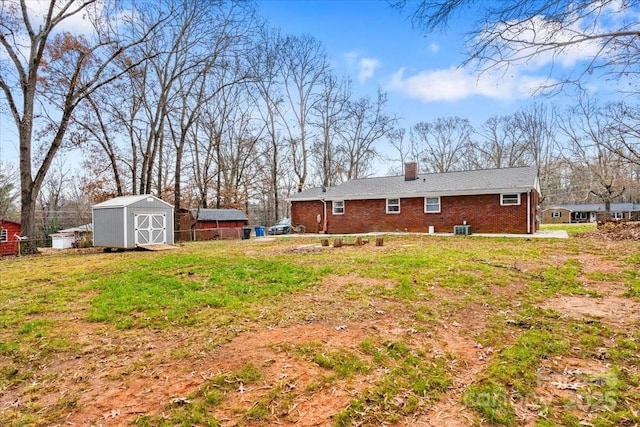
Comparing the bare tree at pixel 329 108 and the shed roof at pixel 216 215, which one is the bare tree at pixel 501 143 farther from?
the shed roof at pixel 216 215

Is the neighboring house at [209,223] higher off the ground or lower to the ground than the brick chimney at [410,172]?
lower

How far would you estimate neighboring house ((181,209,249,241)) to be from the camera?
23.4 meters

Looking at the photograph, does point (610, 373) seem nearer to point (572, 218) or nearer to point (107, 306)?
point (107, 306)

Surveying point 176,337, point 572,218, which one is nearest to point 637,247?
point 176,337

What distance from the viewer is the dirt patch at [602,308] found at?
4.75 m

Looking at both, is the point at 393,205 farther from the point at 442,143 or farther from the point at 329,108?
the point at 442,143

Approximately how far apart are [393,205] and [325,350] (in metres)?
16.1

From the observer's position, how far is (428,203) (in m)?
18.3

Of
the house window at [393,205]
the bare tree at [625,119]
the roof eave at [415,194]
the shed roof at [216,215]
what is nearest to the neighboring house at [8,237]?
the shed roof at [216,215]

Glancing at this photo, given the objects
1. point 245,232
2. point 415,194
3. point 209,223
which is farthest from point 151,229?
point 415,194

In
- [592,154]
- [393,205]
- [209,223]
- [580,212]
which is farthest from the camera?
[580,212]

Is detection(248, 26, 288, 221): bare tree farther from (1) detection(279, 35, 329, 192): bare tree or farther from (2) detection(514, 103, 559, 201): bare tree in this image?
(2) detection(514, 103, 559, 201): bare tree

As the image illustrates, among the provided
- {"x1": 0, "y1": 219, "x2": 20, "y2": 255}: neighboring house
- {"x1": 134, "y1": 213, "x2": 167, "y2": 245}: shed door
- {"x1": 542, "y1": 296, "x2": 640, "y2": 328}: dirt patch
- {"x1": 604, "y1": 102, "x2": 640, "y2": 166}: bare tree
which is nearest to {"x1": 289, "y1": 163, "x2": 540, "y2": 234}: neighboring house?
{"x1": 604, "y1": 102, "x2": 640, "y2": 166}: bare tree

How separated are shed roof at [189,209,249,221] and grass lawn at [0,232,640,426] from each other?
17125 millimetres
